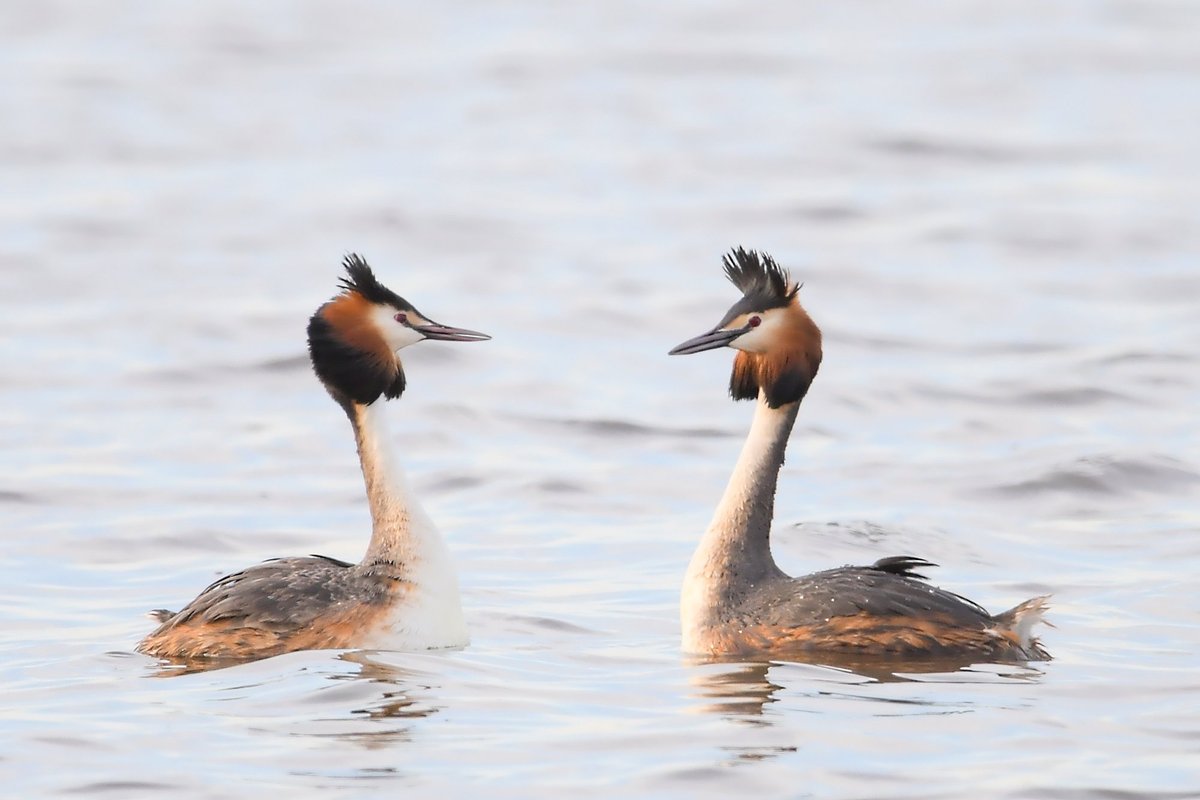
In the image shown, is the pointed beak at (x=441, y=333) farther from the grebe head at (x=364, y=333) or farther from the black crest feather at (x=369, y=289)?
the black crest feather at (x=369, y=289)

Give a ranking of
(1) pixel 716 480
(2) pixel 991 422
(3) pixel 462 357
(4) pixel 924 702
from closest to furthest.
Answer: (4) pixel 924 702 → (1) pixel 716 480 → (2) pixel 991 422 → (3) pixel 462 357

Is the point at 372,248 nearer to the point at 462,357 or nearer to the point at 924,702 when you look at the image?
the point at 462,357

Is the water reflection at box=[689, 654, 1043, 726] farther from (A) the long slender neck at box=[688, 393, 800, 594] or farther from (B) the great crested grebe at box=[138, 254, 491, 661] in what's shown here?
(B) the great crested grebe at box=[138, 254, 491, 661]

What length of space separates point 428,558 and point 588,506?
13.9 feet

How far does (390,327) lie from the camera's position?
10.1 meters

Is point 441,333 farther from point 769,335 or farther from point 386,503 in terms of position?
point 769,335

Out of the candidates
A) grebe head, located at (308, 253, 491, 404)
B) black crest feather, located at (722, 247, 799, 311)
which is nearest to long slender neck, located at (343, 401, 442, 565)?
grebe head, located at (308, 253, 491, 404)

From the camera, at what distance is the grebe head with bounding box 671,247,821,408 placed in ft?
32.6

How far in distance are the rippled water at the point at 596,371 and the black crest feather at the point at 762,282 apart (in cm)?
164

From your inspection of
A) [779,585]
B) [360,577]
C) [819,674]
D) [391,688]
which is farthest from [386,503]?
[819,674]

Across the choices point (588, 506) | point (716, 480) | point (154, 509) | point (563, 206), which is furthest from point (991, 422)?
point (563, 206)

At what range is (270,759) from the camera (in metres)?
7.88

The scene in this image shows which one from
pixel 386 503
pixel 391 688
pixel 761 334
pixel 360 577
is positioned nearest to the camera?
pixel 391 688

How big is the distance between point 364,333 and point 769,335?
1.84 m
